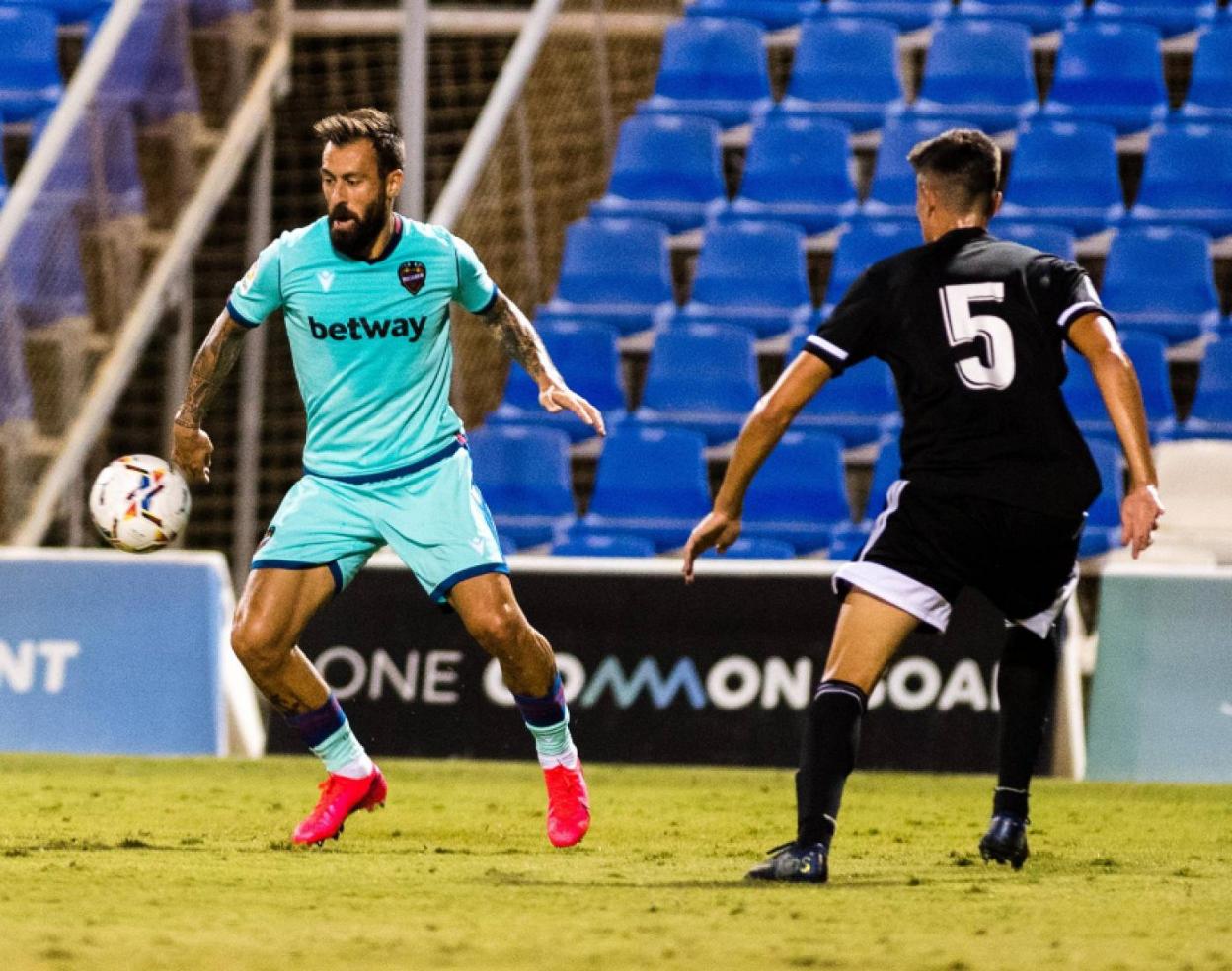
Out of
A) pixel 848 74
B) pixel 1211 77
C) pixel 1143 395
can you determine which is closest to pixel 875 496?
pixel 1143 395

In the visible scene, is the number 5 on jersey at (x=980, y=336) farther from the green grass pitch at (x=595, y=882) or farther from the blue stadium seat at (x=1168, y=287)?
Answer: the blue stadium seat at (x=1168, y=287)

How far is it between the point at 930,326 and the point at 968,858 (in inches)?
60.1

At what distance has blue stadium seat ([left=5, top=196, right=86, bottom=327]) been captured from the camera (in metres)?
11.1

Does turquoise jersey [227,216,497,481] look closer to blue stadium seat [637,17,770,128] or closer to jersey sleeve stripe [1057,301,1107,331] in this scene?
jersey sleeve stripe [1057,301,1107,331]

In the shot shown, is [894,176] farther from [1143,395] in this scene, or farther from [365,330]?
[365,330]

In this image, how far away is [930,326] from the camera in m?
5.83

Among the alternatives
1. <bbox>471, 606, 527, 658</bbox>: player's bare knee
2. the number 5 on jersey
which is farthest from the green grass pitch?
the number 5 on jersey

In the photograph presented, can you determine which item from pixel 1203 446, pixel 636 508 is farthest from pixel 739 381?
pixel 1203 446

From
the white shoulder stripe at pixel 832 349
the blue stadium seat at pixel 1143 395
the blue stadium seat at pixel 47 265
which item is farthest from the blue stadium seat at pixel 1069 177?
the white shoulder stripe at pixel 832 349

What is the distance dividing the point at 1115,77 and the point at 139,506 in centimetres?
773

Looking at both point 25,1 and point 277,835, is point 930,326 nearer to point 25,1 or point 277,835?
point 277,835

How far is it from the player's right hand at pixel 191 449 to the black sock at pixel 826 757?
1.90 meters

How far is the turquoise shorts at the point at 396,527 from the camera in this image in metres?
6.46

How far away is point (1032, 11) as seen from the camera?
14.0 metres
